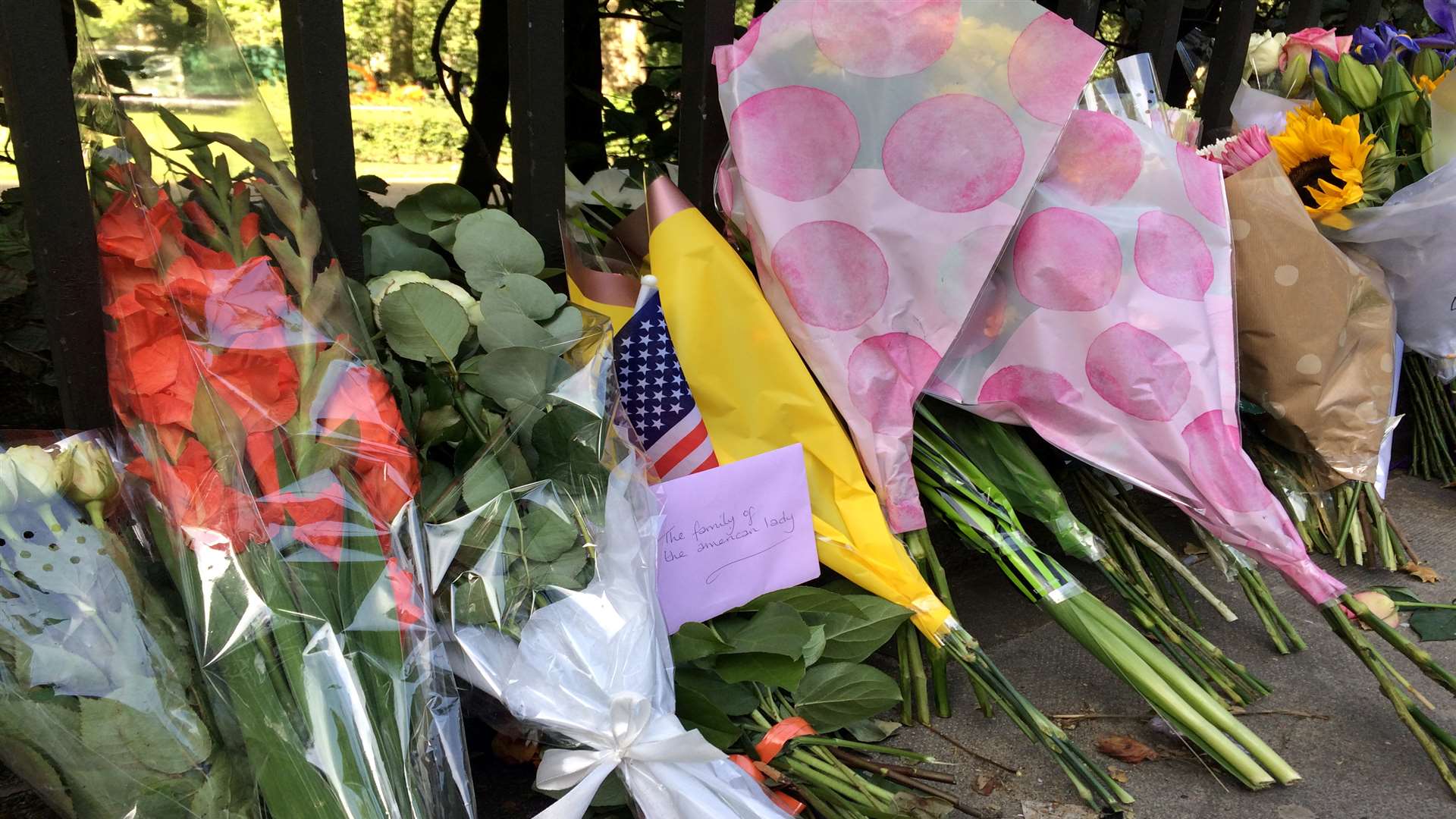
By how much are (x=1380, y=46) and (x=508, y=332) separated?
1.99m

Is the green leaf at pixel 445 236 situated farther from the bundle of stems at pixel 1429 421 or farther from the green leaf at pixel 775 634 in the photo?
the bundle of stems at pixel 1429 421

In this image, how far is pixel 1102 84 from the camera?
1.83 metres

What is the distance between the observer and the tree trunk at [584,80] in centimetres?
247

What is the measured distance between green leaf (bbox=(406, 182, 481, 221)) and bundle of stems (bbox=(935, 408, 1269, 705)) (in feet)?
2.78

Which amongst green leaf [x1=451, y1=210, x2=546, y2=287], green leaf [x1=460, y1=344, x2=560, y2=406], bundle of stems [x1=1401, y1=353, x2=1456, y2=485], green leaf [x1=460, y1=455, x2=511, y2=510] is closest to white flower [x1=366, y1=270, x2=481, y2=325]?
green leaf [x1=451, y1=210, x2=546, y2=287]

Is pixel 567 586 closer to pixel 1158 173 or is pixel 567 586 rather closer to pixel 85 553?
pixel 85 553

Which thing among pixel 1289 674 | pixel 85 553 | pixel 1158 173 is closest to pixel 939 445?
pixel 1158 173

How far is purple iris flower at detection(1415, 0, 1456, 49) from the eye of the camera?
211 cm

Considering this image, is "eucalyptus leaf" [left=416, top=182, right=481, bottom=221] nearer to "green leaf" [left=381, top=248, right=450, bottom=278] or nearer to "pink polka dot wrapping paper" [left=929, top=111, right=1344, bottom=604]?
"green leaf" [left=381, top=248, right=450, bottom=278]

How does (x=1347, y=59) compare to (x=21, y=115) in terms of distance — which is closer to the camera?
(x=21, y=115)

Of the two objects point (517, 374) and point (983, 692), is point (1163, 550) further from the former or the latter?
point (517, 374)

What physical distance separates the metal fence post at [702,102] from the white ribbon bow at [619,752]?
89 cm

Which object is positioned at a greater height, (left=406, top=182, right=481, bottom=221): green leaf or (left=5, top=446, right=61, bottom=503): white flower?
(left=406, top=182, right=481, bottom=221): green leaf

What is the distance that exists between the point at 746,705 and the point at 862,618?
0.22 metres
